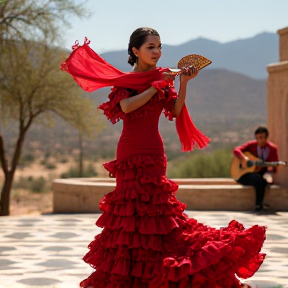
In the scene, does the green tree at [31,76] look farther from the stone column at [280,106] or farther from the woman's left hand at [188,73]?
the woman's left hand at [188,73]

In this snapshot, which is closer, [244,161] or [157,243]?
[157,243]

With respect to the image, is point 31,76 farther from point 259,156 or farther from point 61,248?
point 61,248

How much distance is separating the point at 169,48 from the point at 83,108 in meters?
76.4

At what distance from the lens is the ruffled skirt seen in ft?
15.4

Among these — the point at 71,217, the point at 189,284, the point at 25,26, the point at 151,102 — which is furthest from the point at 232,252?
the point at 25,26

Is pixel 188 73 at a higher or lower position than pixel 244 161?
higher

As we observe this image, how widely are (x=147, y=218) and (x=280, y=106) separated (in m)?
7.50

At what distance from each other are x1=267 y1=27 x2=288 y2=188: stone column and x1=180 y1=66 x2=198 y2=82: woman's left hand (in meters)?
6.97

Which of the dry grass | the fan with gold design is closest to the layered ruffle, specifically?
the fan with gold design

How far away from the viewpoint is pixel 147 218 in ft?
16.4

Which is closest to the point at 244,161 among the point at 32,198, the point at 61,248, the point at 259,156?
the point at 259,156

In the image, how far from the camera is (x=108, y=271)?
4984 mm

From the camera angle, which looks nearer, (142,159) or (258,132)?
(142,159)

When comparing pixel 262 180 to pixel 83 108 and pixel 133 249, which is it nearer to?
pixel 133 249
